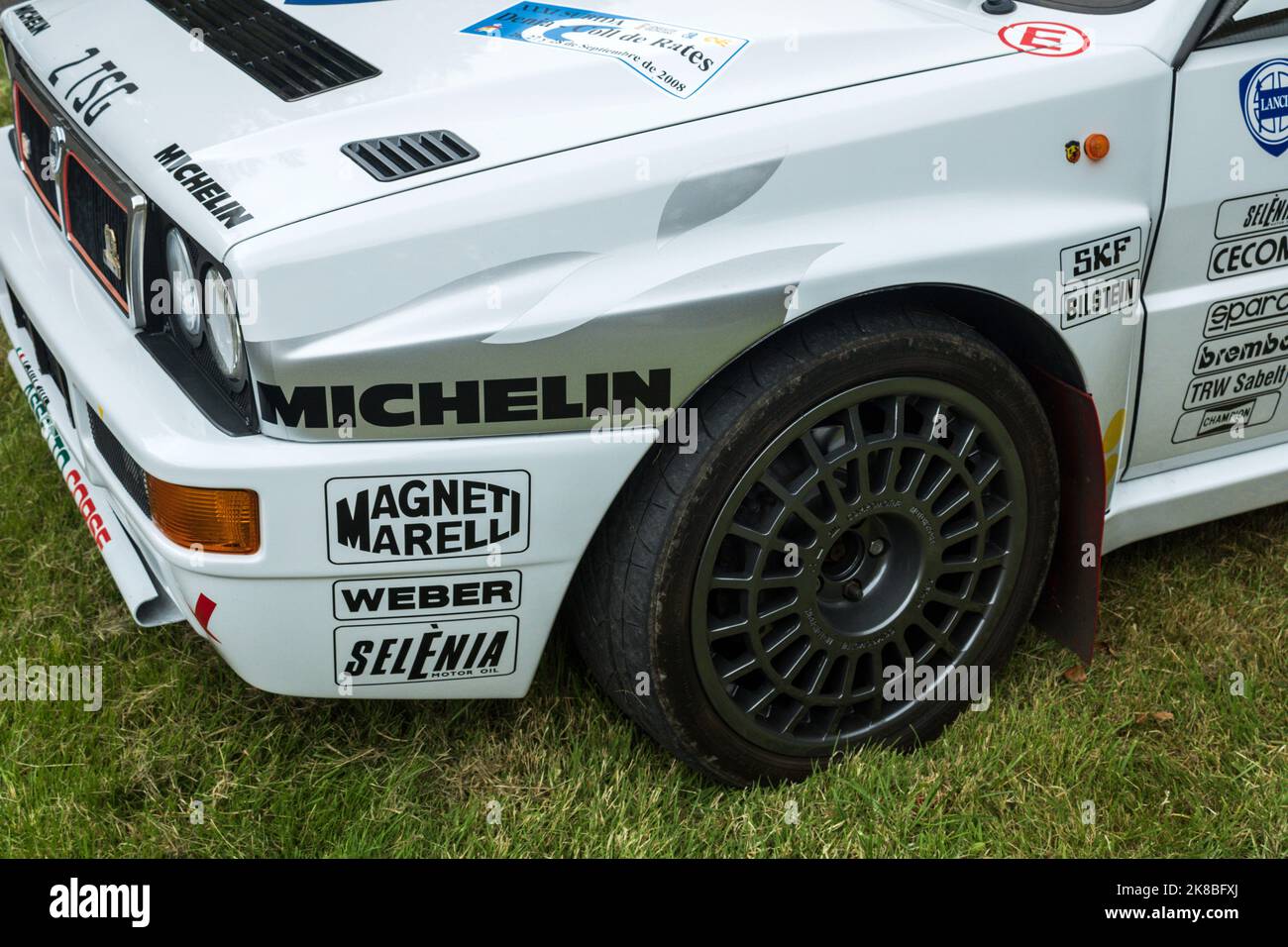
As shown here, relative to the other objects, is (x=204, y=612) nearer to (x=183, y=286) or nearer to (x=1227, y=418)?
(x=183, y=286)

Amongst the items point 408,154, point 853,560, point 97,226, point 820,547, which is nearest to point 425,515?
point 408,154

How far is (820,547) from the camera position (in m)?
2.32

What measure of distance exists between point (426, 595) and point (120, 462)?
1.88 feet

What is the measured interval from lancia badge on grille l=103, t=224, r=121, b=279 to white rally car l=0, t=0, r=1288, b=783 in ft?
0.05

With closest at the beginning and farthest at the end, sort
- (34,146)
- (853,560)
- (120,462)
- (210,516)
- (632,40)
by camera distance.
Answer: (210,516) → (120,462) → (632,40) → (853,560) → (34,146)

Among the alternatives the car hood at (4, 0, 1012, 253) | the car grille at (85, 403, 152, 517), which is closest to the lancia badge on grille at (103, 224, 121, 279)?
the car hood at (4, 0, 1012, 253)

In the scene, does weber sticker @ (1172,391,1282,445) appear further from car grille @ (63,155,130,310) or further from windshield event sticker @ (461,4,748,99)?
car grille @ (63,155,130,310)

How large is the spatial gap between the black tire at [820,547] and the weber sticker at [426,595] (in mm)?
194

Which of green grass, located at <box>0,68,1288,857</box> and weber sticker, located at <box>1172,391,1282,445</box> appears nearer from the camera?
green grass, located at <box>0,68,1288,857</box>

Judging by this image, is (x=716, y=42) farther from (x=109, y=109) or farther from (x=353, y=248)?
(x=109, y=109)

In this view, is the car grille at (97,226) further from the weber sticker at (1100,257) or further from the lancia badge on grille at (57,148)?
the weber sticker at (1100,257)

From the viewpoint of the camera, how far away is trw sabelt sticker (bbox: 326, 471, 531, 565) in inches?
79.2

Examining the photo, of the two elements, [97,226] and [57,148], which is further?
[57,148]
